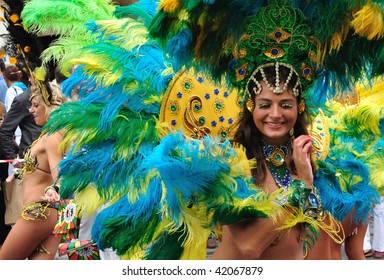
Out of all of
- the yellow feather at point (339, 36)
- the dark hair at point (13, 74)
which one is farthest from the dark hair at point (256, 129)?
the dark hair at point (13, 74)

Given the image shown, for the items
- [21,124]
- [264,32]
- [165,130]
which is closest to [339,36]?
[264,32]

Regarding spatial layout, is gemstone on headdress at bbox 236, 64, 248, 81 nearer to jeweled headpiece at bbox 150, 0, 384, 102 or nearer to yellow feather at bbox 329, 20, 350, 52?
jeweled headpiece at bbox 150, 0, 384, 102

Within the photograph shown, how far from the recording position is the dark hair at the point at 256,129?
4.12 metres

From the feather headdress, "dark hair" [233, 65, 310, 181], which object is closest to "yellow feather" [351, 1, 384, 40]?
"dark hair" [233, 65, 310, 181]

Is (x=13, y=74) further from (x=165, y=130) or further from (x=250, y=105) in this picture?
(x=250, y=105)

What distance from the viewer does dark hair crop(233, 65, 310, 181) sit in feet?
13.5

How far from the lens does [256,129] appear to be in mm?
4219

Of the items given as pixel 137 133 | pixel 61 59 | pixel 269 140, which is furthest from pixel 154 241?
pixel 61 59

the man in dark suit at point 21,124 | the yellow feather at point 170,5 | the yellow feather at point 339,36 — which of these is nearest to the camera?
the yellow feather at point 170,5

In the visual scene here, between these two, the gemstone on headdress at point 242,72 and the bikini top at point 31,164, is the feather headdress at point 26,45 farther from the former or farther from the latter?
the gemstone on headdress at point 242,72

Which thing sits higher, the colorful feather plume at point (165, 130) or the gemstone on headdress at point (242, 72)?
the gemstone on headdress at point (242, 72)

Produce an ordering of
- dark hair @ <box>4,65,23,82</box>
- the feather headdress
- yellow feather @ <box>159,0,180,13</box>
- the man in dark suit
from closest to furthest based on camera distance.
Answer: yellow feather @ <box>159,0,180,13</box>
the feather headdress
the man in dark suit
dark hair @ <box>4,65,23,82</box>

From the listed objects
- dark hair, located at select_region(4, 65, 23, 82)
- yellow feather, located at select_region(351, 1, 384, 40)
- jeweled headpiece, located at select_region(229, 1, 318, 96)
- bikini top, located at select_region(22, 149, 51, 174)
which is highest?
yellow feather, located at select_region(351, 1, 384, 40)
